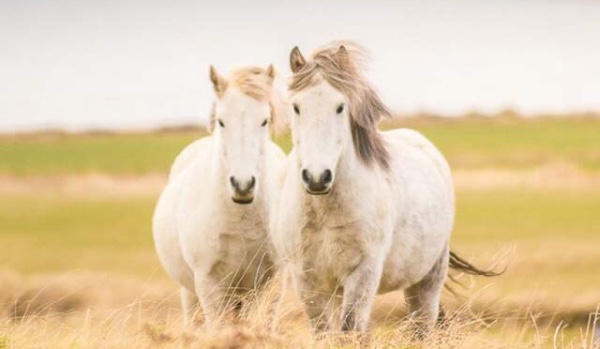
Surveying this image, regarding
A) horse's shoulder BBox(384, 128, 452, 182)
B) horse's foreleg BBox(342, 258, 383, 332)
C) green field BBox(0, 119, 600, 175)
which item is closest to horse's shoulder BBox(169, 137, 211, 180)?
horse's shoulder BBox(384, 128, 452, 182)

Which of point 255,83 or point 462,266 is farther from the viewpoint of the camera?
point 462,266

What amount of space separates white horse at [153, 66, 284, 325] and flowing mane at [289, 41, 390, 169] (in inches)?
31.0

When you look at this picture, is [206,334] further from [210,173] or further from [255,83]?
[210,173]

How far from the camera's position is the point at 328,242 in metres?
8.59

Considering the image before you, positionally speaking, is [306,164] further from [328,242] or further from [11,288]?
[11,288]

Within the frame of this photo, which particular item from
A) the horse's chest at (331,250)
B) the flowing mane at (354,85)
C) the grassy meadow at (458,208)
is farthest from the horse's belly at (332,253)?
the grassy meadow at (458,208)

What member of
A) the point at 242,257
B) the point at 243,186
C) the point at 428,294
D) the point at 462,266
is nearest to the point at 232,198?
the point at 243,186

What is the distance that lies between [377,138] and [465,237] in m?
33.8

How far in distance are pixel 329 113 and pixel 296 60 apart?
562 millimetres

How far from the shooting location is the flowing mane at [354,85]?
27.8 feet

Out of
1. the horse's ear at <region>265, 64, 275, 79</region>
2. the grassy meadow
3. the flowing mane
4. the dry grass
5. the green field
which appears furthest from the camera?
the green field

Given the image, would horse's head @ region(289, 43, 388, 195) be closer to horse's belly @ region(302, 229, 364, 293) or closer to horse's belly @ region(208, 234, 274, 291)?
horse's belly @ region(302, 229, 364, 293)

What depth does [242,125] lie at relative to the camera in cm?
919

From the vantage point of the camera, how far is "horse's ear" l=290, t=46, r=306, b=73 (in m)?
8.62
